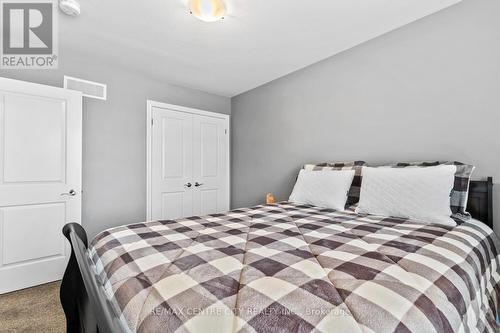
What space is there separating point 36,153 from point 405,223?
3.21 meters

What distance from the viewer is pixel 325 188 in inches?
86.9

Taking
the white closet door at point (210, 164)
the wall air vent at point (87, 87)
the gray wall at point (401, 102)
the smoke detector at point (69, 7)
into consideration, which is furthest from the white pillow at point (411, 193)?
the wall air vent at point (87, 87)

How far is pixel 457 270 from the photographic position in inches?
36.0

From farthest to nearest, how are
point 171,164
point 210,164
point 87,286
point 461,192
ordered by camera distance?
1. point 210,164
2. point 171,164
3. point 461,192
4. point 87,286

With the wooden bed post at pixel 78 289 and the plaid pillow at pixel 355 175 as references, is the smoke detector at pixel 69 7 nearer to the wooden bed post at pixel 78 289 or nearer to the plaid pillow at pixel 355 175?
the wooden bed post at pixel 78 289

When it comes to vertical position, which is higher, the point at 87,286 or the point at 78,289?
the point at 87,286

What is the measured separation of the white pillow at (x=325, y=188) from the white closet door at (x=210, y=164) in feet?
5.82

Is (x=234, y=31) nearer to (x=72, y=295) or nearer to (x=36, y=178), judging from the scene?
(x=72, y=295)

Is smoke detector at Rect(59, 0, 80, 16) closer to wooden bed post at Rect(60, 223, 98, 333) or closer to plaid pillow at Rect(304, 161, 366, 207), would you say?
wooden bed post at Rect(60, 223, 98, 333)

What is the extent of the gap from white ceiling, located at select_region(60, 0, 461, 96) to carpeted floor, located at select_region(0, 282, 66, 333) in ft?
7.84

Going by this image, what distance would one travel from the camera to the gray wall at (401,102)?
177cm

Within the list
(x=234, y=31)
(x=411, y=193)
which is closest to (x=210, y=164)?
(x=234, y=31)

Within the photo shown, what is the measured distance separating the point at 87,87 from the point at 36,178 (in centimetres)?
111

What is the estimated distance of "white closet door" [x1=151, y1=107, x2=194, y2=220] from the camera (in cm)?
329
